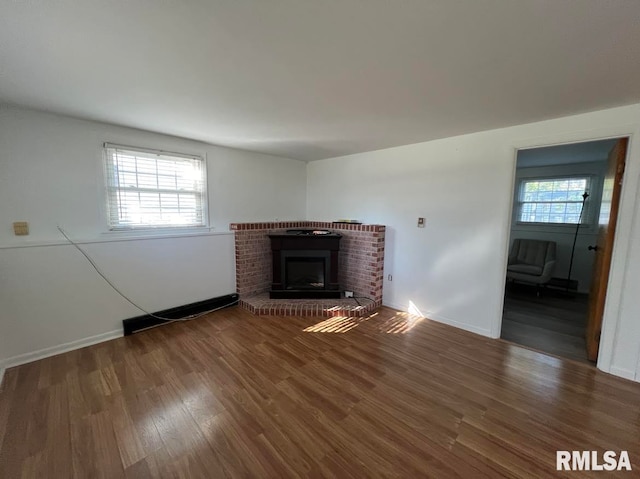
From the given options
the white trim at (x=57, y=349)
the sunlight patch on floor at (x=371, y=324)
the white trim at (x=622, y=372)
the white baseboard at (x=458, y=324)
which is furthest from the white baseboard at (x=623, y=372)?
the white trim at (x=57, y=349)

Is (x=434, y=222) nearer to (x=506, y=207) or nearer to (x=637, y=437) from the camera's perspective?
(x=506, y=207)

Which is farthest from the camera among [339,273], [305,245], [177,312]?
[339,273]

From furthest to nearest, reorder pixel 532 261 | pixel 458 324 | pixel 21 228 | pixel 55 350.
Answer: pixel 532 261 → pixel 458 324 → pixel 55 350 → pixel 21 228

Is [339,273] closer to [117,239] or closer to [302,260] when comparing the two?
[302,260]

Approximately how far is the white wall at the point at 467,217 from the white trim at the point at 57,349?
11.8 ft

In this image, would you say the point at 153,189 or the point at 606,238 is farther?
the point at 153,189

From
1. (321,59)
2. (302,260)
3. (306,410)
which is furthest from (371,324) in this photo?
(321,59)

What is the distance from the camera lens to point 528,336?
306cm

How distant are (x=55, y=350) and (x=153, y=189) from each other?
1967 mm

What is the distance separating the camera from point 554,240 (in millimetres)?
5113

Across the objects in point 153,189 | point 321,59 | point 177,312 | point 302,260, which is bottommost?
point 177,312

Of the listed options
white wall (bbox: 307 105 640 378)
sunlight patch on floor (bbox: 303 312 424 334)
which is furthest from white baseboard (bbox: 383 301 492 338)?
sunlight patch on floor (bbox: 303 312 424 334)

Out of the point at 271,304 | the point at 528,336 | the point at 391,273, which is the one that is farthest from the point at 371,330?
the point at 528,336

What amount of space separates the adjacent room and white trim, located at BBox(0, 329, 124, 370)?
18mm
